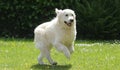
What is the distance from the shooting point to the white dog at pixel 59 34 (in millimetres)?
11453

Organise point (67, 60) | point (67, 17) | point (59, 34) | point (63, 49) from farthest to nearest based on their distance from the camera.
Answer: point (67, 60) < point (59, 34) < point (67, 17) < point (63, 49)

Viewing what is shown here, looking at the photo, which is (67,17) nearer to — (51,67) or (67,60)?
(51,67)

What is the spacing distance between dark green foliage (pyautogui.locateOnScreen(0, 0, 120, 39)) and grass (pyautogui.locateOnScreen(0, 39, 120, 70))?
368 cm

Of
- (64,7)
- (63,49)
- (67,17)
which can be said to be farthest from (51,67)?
(64,7)

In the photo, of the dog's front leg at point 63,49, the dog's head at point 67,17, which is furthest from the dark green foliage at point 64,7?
the dog's front leg at point 63,49

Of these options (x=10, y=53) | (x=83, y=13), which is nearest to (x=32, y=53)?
(x=10, y=53)

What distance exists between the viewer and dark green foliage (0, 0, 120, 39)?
1980 cm

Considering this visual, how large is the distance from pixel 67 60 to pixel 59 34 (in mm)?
1400

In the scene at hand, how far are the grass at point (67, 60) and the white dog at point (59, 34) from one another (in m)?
0.47

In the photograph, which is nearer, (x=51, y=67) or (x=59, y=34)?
(x=51, y=67)

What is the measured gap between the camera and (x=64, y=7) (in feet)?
67.4

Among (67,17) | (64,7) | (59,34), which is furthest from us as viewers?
(64,7)

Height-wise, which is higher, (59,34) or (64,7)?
(59,34)

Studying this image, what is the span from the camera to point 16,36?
20.9m
